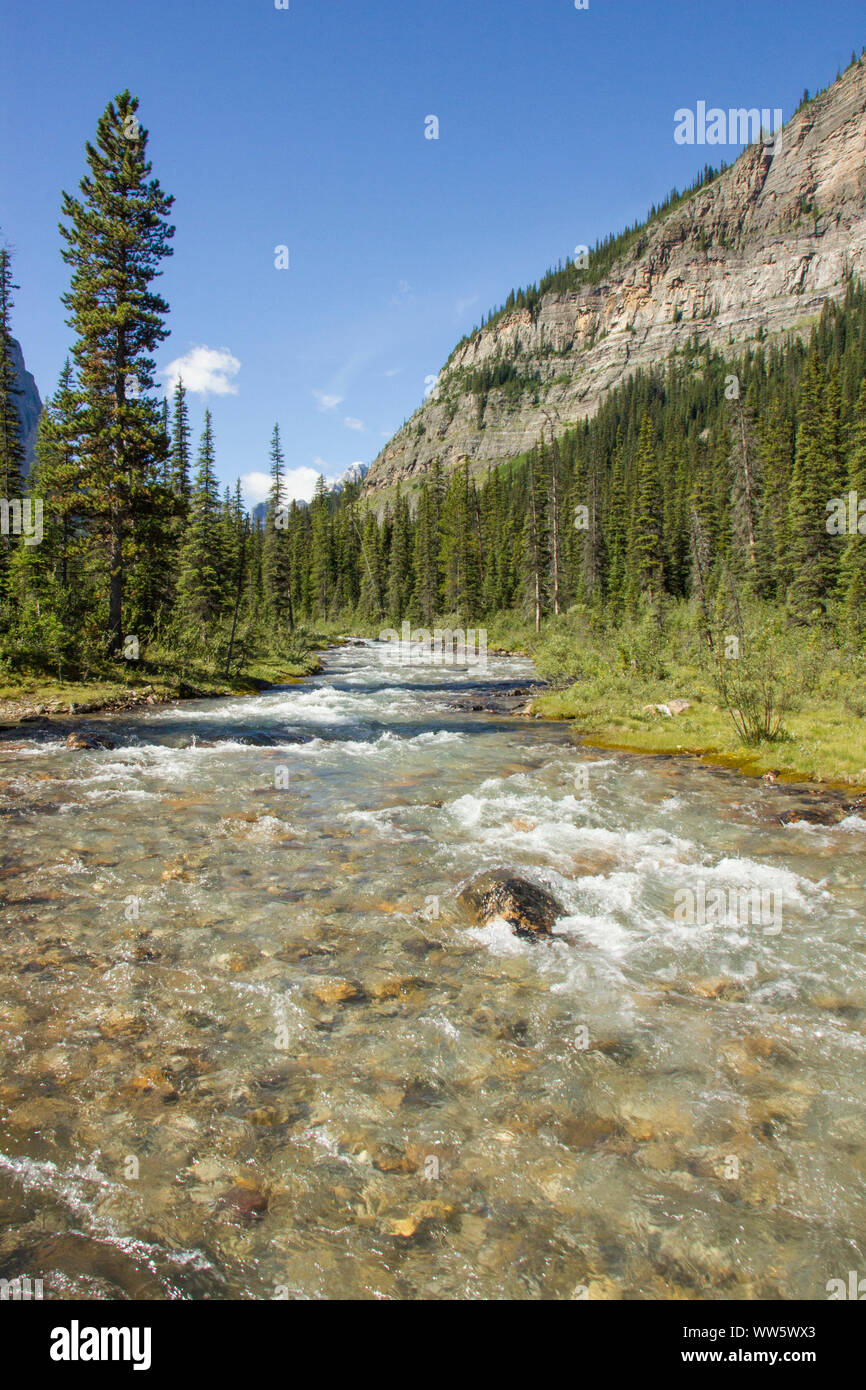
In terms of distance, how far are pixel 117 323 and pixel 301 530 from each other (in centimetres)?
9065

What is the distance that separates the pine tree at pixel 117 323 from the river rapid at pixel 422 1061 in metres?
18.2

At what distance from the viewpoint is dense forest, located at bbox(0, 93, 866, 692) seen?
24.9 metres

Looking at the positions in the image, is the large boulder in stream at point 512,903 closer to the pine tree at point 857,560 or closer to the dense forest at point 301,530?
the dense forest at point 301,530

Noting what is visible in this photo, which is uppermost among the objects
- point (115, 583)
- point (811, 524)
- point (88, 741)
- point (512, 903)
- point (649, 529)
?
point (649, 529)

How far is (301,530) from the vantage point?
113 metres

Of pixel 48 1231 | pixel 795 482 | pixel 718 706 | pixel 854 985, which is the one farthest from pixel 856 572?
pixel 48 1231

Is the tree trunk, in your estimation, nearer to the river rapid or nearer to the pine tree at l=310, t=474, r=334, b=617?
the river rapid

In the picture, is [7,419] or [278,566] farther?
[278,566]

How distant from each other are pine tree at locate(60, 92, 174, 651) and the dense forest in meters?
0.08

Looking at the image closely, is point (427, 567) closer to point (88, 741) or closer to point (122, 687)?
point (122, 687)

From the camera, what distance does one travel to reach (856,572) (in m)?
37.0

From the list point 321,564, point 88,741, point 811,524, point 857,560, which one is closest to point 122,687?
point 88,741

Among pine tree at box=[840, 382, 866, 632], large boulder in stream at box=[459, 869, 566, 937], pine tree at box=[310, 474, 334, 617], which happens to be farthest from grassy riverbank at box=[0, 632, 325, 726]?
pine tree at box=[310, 474, 334, 617]

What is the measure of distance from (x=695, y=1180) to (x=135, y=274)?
3247 cm
